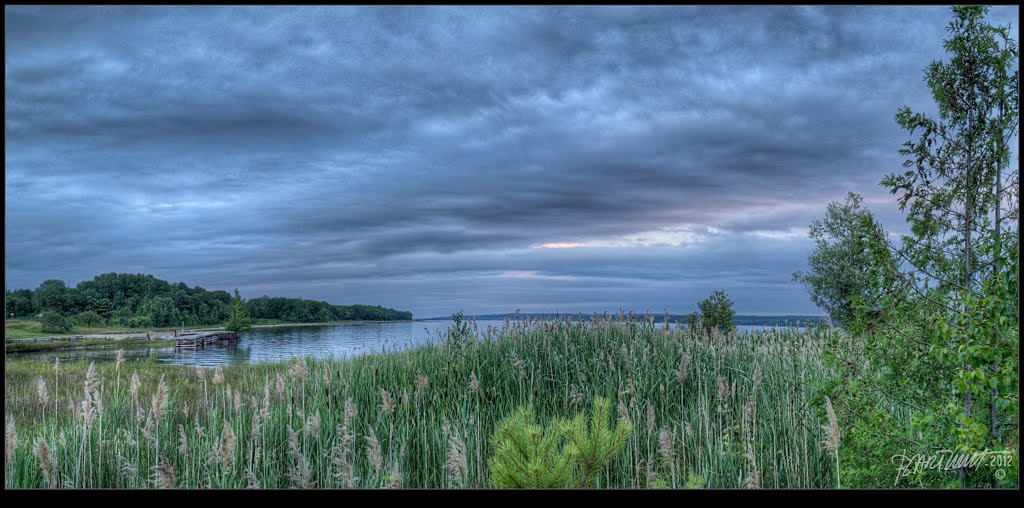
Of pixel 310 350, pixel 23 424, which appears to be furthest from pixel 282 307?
pixel 23 424

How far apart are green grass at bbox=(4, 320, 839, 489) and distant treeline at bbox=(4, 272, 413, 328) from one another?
1470mm

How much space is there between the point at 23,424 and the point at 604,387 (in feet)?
25.8

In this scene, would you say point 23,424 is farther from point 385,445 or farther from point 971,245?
point 971,245

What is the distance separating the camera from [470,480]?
4.41 meters

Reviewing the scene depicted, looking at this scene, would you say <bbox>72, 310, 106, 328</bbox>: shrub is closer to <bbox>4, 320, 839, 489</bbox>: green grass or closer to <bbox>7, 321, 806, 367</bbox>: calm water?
<bbox>7, 321, 806, 367</bbox>: calm water

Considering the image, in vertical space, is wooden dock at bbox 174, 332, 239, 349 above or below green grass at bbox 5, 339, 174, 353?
below

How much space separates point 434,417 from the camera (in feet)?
21.4

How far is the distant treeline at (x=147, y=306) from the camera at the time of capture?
392 inches

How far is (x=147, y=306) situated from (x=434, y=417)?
9.95 meters

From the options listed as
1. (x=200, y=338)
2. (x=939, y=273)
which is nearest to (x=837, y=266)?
(x=939, y=273)

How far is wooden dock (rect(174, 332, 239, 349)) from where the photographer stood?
16922 mm

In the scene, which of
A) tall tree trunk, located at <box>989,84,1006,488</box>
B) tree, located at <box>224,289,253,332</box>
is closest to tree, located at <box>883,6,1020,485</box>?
tall tree trunk, located at <box>989,84,1006,488</box>

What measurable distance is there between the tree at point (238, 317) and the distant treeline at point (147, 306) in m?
0.42

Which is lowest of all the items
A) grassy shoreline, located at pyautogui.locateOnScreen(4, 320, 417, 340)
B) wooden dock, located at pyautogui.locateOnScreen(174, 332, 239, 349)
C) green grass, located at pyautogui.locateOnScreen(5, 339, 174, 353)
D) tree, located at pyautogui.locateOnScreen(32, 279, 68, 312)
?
wooden dock, located at pyautogui.locateOnScreen(174, 332, 239, 349)
